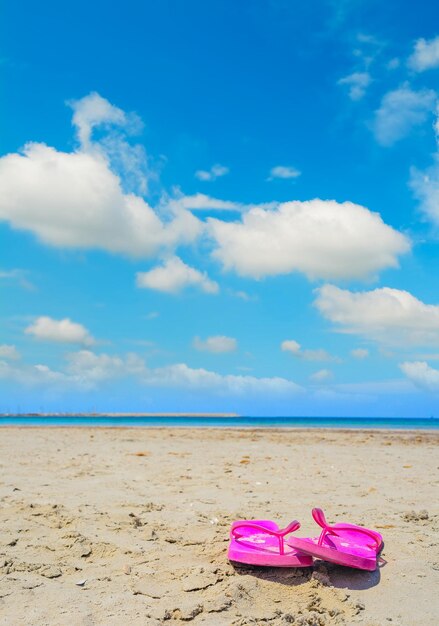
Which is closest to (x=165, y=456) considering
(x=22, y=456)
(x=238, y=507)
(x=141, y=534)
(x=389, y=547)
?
(x=22, y=456)

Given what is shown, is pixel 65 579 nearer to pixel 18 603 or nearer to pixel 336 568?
pixel 18 603

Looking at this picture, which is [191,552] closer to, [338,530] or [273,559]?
[273,559]

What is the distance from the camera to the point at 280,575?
12.2 ft

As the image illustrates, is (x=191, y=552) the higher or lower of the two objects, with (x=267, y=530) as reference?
lower

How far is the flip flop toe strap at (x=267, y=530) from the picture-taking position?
12.3 ft

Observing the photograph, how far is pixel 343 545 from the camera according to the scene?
4.08 metres

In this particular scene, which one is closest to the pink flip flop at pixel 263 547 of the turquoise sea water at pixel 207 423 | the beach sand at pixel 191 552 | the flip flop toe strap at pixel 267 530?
the flip flop toe strap at pixel 267 530

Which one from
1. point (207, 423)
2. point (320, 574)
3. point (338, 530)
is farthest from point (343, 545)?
point (207, 423)

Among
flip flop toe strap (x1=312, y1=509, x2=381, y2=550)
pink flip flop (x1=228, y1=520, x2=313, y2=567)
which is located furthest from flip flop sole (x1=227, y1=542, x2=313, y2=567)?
flip flop toe strap (x1=312, y1=509, x2=381, y2=550)

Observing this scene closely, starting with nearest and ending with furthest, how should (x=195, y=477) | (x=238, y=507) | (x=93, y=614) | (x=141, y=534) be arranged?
(x=93, y=614) < (x=141, y=534) < (x=238, y=507) < (x=195, y=477)

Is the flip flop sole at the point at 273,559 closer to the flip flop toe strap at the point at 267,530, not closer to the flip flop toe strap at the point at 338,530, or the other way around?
the flip flop toe strap at the point at 267,530

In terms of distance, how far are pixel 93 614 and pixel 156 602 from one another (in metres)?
0.41

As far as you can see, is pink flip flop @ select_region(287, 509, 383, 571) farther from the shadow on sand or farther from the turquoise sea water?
the turquoise sea water

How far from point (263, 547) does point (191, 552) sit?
66 cm
